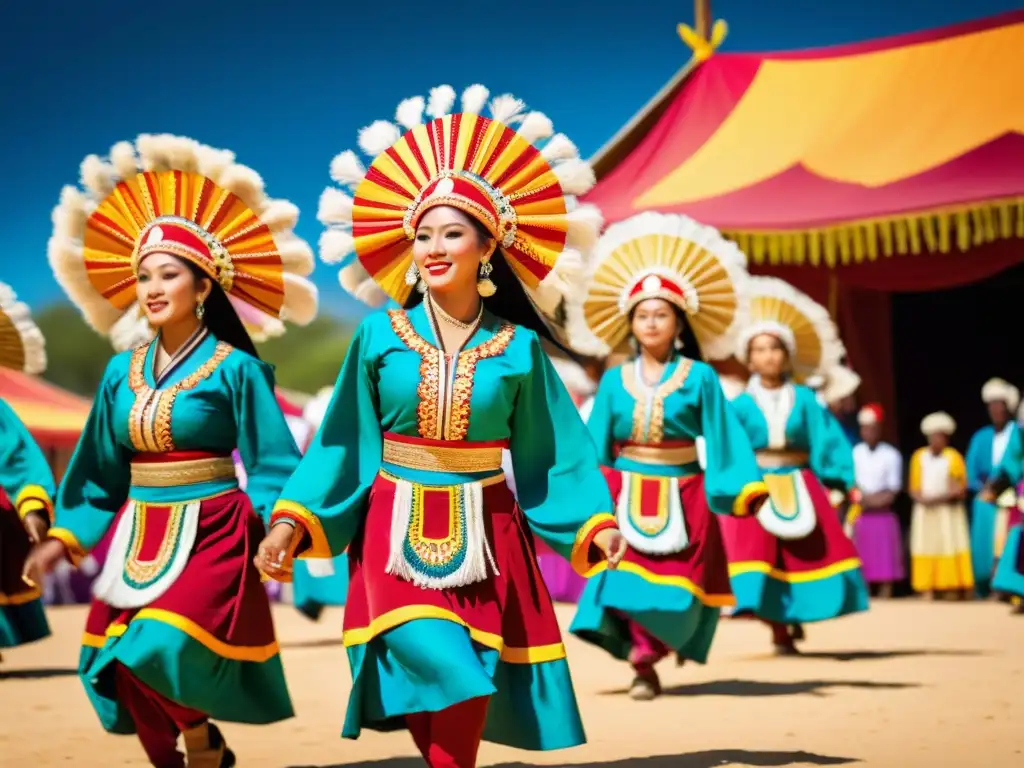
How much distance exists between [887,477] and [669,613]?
659 centimetres

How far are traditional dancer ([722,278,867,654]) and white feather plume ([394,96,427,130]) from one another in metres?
3.76

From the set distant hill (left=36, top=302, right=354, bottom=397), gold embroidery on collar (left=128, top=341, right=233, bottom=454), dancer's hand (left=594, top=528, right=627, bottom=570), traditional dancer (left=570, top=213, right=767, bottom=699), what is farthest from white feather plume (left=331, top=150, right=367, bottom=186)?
distant hill (left=36, top=302, right=354, bottom=397)

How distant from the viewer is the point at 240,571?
4504mm

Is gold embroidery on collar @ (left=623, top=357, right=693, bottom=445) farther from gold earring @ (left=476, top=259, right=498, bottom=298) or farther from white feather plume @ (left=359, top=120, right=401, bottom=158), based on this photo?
white feather plume @ (left=359, top=120, right=401, bottom=158)

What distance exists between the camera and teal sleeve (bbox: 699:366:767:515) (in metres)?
5.78

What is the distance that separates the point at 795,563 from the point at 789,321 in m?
1.40

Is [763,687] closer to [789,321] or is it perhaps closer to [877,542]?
[789,321]

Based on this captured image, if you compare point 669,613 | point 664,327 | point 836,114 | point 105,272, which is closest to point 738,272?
point 664,327

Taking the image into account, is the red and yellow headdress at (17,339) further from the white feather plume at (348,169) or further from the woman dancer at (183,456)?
the white feather plume at (348,169)

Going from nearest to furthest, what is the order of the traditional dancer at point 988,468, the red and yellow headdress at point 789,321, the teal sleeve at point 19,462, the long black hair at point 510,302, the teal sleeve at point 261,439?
the long black hair at point 510,302
the teal sleeve at point 261,439
the teal sleeve at point 19,462
the red and yellow headdress at point 789,321
the traditional dancer at point 988,468

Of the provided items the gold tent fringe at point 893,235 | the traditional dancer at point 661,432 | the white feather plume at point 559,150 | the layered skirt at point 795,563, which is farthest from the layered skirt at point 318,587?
the white feather plume at point 559,150

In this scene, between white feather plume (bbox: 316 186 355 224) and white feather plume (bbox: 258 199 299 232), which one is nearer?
white feather plume (bbox: 316 186 355 224)

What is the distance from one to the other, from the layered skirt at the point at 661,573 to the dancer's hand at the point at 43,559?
2.51 meters

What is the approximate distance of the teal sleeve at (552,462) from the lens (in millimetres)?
4016
